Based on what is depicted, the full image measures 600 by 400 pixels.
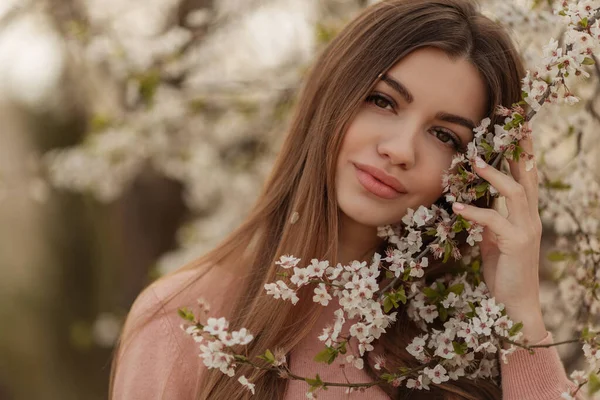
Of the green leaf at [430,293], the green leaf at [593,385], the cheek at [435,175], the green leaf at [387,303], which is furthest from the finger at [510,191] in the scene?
the green leaf at [593,385]

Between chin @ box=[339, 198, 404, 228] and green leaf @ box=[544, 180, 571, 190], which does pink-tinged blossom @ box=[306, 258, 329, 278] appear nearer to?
chin @ box=[339, 198, 404, 228]

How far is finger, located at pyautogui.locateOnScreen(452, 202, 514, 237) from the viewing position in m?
1.56

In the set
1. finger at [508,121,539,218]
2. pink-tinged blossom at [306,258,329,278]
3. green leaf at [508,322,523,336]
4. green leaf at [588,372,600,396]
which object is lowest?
green leaf at [588,372,600,396]

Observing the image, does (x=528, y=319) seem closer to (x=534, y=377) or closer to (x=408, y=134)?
(x=534, y=377)

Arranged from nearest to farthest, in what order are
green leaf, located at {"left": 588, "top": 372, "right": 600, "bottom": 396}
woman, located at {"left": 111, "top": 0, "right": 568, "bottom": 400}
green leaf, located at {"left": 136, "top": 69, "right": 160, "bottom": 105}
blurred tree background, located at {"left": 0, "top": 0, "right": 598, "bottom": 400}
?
woman, located at {"left": 111, "top": 0, "right": 568, "bottom": 400} < green leaf, located at {"left": 588, "top": 372, "right": 600, "bottom": 396} < green leaf, located at {"left": 136, "top": 69, "right": 160, "bottom": 105} < blurred tree background, located at {"left": 0, "top": 0, "right": 598, "bottom": 400}

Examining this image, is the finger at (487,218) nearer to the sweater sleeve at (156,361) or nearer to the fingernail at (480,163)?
the fingernail at (480,163)

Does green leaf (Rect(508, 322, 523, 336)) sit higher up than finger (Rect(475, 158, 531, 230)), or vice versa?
finger (Rect(475, 158, 531, 230))

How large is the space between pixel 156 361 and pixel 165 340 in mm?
58

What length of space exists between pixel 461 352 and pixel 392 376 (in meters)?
0.17

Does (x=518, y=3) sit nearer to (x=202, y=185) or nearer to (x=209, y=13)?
(x=209, y=13)

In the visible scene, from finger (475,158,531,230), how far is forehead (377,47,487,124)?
190 millimetres

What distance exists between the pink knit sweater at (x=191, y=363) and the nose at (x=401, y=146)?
1.66ft

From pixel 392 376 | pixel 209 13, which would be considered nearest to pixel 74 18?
pixel 209 13

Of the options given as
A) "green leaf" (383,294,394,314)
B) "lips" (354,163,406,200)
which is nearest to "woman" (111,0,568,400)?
"lips" (354,163,406,200)
